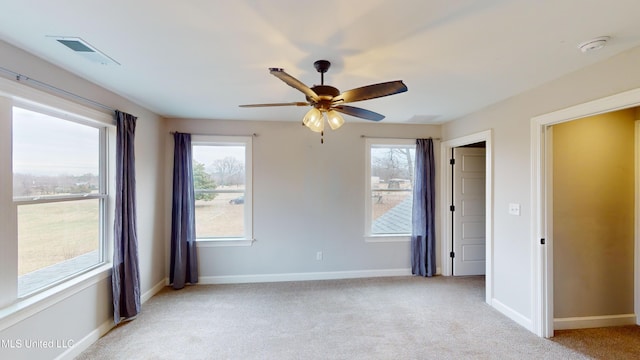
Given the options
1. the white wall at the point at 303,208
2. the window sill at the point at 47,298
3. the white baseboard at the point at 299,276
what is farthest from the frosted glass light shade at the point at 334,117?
the white baseboard at the point at 299,276

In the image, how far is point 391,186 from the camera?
4598 mm

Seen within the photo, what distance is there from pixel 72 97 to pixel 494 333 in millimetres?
4691

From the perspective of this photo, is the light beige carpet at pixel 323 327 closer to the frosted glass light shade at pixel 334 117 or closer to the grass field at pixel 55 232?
the grass field at pixel 55 232

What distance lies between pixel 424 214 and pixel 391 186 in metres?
0.70

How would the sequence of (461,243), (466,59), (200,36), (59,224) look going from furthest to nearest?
(461,243) → (59,224) → (466,59) → (200,36)

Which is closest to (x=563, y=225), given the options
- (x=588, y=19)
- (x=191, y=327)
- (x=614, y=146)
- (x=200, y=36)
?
(x=614, y=146)

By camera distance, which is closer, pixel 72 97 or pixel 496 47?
pixel 496 47

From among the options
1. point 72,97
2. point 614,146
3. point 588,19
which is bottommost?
point 614,146

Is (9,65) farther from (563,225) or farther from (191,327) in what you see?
(563,225)

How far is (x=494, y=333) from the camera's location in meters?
2.79

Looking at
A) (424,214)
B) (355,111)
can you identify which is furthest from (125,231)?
(424,214)

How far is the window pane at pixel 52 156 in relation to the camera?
2.05 metres

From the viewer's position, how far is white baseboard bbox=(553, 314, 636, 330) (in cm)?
287

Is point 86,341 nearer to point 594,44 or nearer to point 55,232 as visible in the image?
point 55,232
